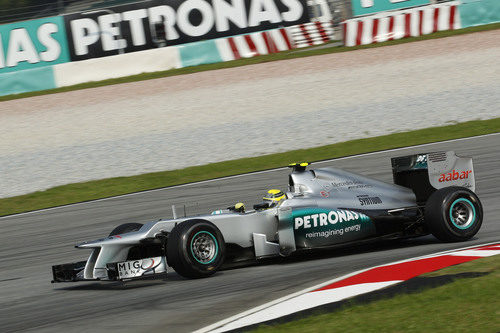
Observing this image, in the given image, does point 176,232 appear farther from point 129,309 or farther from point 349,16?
point 349,16

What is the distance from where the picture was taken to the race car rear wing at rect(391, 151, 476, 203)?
338 inches

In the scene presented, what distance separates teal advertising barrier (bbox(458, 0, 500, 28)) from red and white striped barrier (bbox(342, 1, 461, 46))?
13.3 inches

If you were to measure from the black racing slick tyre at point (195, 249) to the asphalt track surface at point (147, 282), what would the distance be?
13 cm

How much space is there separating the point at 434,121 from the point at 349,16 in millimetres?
10744

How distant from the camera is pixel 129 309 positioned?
257 inches

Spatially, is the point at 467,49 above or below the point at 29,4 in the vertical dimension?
below

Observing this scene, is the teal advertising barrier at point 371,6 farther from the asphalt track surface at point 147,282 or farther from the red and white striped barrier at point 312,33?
the asphalt track surface at point 147,282

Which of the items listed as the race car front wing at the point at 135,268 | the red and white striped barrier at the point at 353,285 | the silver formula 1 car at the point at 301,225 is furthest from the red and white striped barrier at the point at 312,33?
the race car front wing at the point at 135,268

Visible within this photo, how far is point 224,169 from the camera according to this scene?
49.1ft

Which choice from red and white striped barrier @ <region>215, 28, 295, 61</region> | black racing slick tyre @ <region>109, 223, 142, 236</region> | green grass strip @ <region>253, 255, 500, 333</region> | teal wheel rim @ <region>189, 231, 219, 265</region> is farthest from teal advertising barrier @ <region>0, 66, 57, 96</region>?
green grass strip @ <region>253, 255, 500, 333</region>

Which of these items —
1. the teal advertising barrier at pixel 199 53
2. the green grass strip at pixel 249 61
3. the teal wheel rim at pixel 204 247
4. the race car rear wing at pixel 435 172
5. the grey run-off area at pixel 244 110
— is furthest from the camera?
the teal advertising barrier at pixel 199 53

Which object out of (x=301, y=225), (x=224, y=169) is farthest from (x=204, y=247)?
(x=224, y=169)

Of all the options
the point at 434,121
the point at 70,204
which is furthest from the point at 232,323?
the point at 434,121

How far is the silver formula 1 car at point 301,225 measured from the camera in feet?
24.2
